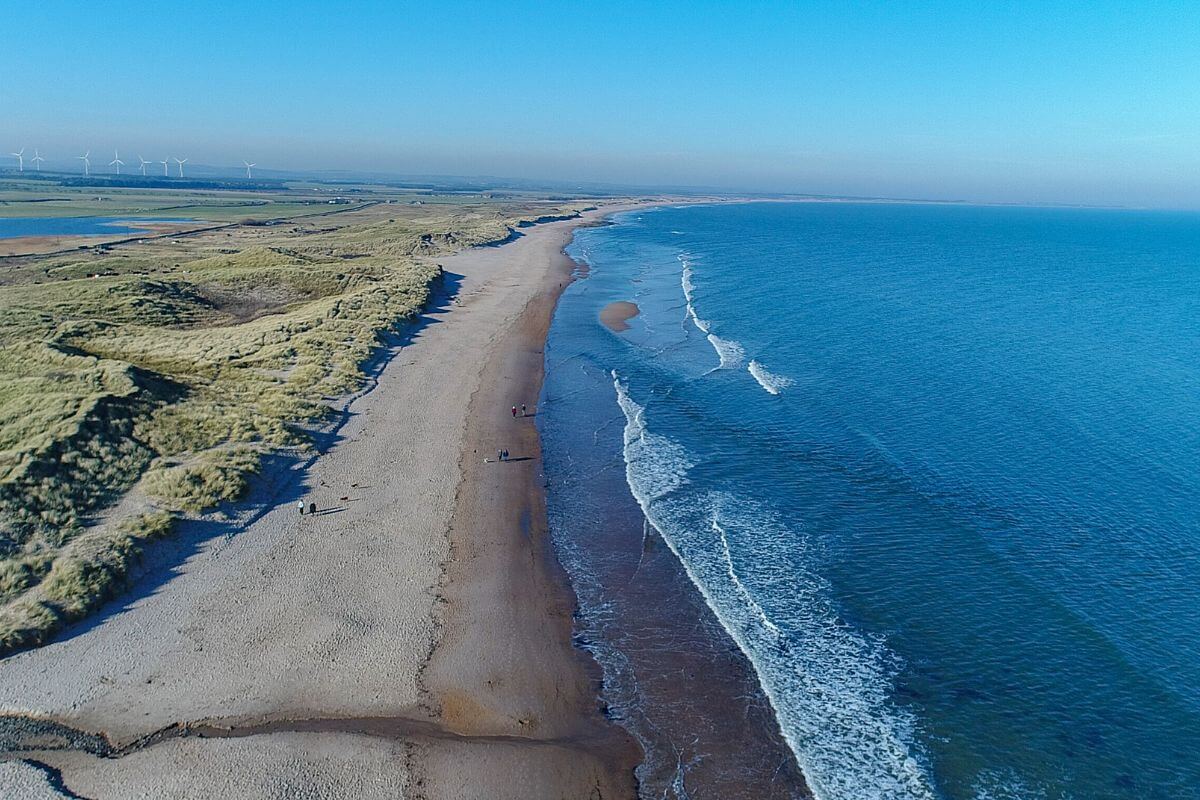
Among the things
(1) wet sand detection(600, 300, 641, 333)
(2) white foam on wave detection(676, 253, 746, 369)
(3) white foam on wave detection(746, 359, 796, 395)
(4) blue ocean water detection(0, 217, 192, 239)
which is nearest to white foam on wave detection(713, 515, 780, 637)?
(3) white foam on wave detection(746, 359, 796, 395)

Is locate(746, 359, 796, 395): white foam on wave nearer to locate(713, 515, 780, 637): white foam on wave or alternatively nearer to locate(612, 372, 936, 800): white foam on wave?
locate(612, 372, 936, 800): white foam on wave

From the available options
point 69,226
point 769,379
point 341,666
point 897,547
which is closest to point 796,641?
point 897,547

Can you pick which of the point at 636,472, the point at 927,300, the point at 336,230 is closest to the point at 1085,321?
the point at 927,300

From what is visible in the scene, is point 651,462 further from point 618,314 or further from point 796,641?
point 618,314

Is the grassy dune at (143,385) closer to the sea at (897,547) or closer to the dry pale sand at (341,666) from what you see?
the dry pale sand at (341,666)

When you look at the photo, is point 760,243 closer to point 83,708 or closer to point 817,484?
point 817,484

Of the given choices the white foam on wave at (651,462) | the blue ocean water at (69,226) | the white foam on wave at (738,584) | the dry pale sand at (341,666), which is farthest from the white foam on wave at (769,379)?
the blue ocean water at (69,226)
